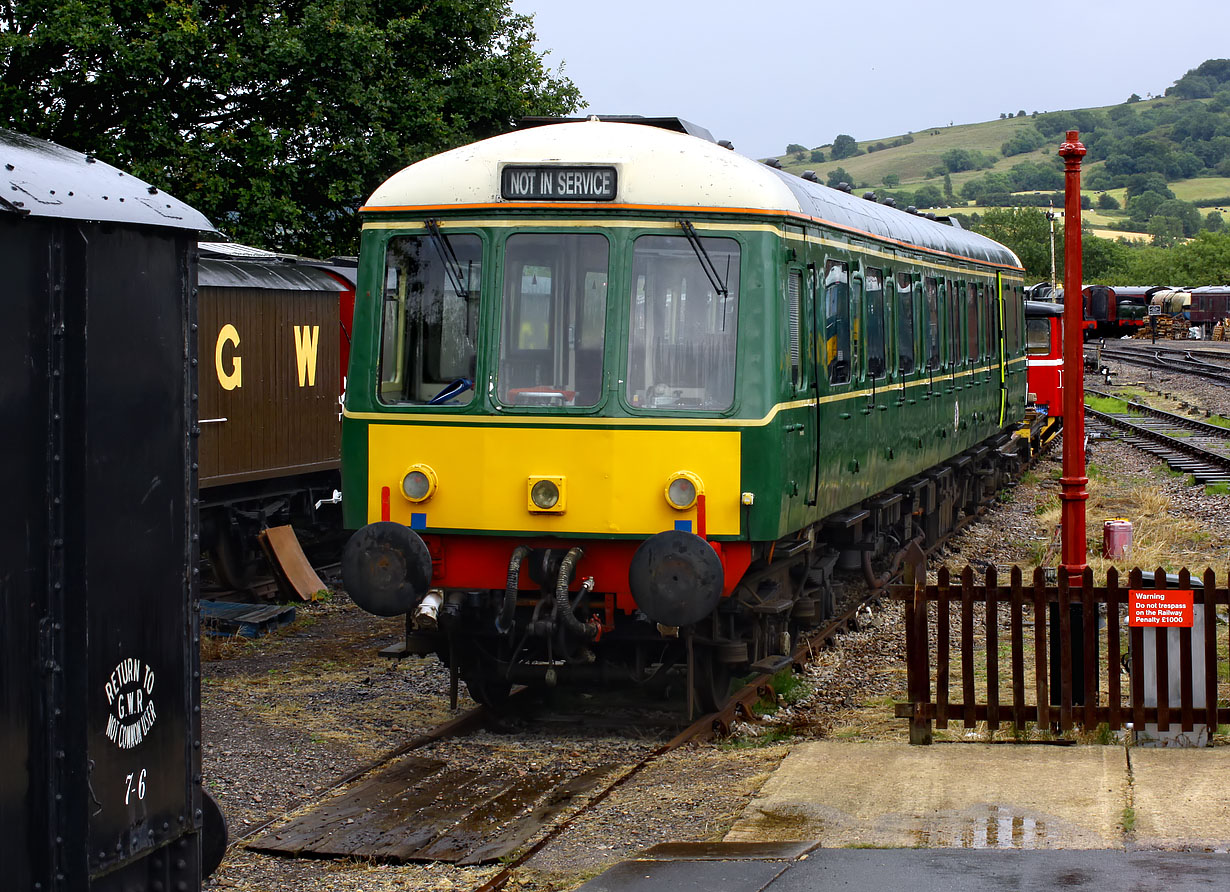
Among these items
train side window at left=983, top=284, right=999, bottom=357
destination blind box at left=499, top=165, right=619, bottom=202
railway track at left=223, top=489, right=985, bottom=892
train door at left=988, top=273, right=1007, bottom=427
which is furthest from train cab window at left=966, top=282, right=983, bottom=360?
destination blind box at left=499, top=165, right=619, bottom=202

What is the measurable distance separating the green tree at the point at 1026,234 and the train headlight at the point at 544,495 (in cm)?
9102

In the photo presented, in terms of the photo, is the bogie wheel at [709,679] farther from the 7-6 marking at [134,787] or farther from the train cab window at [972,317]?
the train cab window at [972,317]

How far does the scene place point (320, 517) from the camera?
1650 cm

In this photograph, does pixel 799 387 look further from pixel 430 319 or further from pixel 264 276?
pixel 264 276

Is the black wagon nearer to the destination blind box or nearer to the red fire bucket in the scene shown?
the destination blind box

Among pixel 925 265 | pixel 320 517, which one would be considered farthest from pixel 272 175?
pixel 925 265

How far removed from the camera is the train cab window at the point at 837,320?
10031 millimetres

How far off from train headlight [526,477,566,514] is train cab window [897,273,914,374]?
15.5ft

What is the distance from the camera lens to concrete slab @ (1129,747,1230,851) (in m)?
6.25

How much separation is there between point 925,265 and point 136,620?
1029cm

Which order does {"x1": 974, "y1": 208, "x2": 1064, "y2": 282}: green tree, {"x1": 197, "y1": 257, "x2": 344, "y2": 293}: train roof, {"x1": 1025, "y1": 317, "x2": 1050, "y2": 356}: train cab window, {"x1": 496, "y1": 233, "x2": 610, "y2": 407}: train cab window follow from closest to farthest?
{"x1": 496, "y1": 233, "x2": 610, "y2": 407}: train cab window → {"x1": 197, "y1": 257, "x2": 344, "y2": 293}: train roof → {"x1": 1025, "y1": 317, "x2": 1050, "y2": 356}: train cab window → {"x1": 974, "y1": 208, "x2": 1064, "y2": 282}: green tree

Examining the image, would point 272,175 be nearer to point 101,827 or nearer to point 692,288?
point 692,288

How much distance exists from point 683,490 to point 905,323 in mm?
4931

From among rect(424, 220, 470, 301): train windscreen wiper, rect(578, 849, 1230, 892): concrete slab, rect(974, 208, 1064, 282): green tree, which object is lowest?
rect(578, 849, 1230, 892): concrete slab
